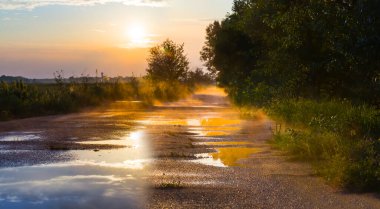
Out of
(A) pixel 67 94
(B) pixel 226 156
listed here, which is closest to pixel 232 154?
(B) pixel 226 156

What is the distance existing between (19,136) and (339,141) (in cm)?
1041

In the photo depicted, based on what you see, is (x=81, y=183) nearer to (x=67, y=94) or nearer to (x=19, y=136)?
(x=19, y=136)

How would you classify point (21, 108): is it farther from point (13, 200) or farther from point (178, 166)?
point (13, 200)

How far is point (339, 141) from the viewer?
1225 cm

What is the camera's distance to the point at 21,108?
27.9m

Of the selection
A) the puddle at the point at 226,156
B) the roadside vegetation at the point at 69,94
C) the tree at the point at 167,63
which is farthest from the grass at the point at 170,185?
the tree at the point at 167,63

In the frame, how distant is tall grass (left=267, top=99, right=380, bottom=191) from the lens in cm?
982

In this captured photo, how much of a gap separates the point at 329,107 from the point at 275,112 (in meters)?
3.66

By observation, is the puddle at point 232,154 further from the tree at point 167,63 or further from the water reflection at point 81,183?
the tree at point 167,63

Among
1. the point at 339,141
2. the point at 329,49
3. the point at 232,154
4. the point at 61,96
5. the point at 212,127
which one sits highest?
the point at 329,49

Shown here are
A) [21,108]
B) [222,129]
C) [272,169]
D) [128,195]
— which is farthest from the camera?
[21,108]

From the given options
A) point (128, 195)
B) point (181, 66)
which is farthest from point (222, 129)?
point (181, 66)

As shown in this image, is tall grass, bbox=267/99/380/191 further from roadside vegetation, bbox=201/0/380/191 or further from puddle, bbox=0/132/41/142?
puddle, bbox=0/132/41/142

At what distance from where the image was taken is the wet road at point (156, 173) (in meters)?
8.83
